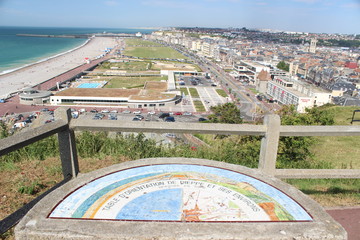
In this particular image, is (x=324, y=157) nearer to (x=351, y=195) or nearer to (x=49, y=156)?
(x=351, y=195)

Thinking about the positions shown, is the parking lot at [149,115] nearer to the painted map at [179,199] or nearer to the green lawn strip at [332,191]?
the green lawn strip at [332,191]

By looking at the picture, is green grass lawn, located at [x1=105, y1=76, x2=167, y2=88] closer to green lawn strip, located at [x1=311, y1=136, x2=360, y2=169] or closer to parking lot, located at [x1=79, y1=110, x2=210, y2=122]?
parking lot, located at [x1=79, y1=110, x2=210, y2=122]

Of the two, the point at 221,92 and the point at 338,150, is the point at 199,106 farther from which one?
the point at 338,150

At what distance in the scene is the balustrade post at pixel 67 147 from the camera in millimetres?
2639

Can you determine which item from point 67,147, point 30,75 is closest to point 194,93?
point 30,75

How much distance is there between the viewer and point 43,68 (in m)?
57.3

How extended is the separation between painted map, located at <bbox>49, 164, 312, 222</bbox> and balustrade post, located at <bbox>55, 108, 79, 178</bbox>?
18.2 inches

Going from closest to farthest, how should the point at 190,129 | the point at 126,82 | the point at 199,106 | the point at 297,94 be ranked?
the point at 190,129, the point at 199,106, the point at 297,94, the point at 126,82

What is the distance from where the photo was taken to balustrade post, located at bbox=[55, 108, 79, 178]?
2.64 m

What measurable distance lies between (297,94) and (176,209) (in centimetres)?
4174

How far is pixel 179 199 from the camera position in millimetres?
2109

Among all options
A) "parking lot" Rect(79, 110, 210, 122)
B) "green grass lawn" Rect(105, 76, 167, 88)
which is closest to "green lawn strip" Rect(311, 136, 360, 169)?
"parking lot" Rect(79, 110, 210, 122)

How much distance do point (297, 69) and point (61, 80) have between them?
60.9m

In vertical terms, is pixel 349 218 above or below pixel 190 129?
below
